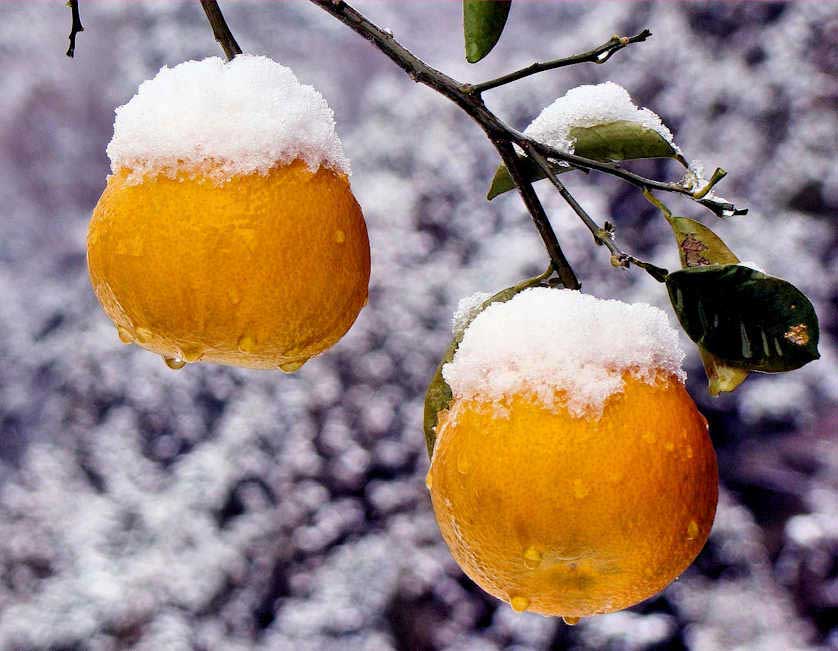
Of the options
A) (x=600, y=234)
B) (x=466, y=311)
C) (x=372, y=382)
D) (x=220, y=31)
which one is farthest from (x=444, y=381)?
(x=372, y=382)

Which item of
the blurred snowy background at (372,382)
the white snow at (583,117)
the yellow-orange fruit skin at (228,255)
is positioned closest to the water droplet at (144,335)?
the yellow-orange fruit skin at (228,255)

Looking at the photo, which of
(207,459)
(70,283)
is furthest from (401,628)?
(70,283)

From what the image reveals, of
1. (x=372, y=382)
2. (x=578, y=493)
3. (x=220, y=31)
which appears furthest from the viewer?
(x=372, y=382)

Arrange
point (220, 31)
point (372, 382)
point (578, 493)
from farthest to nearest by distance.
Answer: point (372, 382) → point (220, 31) → point (578, 493)

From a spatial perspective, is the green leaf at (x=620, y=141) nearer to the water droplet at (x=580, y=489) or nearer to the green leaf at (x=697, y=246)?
the green leaf at (x=697, y=246)

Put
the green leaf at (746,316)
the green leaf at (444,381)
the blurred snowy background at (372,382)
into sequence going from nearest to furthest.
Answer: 1. the green leaf at (746,316)
2. the green leaf at (444,381)
3. the blurred snowy background at (372,382)

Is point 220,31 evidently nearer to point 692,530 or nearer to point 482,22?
point 482,22

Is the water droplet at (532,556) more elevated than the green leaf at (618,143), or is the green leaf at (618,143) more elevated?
the green leaf at (618,143)

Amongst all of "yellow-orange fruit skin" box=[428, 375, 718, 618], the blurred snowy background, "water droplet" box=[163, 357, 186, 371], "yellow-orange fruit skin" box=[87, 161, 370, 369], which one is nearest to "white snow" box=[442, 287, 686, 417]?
"yellow-orange fruit skin" box=[428, 375, 718, 618]
